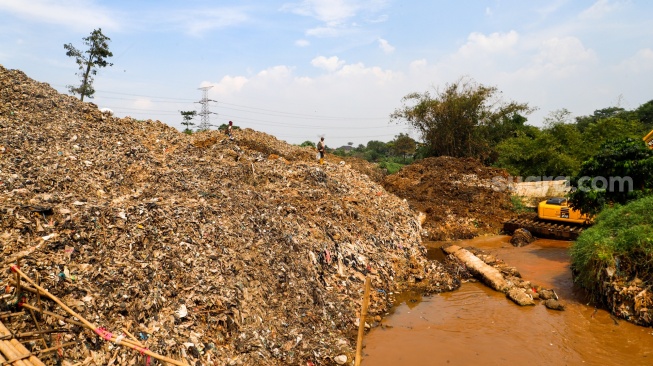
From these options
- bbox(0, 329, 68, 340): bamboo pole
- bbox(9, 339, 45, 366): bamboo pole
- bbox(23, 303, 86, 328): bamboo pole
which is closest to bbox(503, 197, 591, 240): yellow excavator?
bbox(23, 303, 86, 328): bamboo pole

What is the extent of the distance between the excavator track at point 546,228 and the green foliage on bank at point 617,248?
3.84 meters

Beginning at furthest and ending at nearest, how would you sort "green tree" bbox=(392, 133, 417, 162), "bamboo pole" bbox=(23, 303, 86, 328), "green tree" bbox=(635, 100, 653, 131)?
1. "green tree" bbox=(392, 133, 417, 162)
2. "green tree" bbox=(635, 100, 653, 131)
3. "bamboo pole" bbox=(23, 303, 86, 328)

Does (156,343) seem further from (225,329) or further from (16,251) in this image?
(16,251)

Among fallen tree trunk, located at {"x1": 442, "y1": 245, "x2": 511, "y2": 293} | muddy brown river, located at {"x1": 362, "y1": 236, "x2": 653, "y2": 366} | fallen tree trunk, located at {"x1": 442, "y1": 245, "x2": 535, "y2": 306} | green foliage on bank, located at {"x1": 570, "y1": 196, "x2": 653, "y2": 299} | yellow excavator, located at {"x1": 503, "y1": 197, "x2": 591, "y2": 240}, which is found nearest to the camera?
muddy brown river, located at {"x1": 362, "y1": 236, "x2": 653, "y2": 366}

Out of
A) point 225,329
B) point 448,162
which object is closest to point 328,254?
point 225,329

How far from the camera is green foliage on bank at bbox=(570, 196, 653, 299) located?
7.24m

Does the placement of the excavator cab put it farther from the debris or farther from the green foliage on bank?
the green foliage on bank

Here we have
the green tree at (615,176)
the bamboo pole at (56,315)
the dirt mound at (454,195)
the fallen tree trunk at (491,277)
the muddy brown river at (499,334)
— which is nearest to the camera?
the bamboo pole at (56,315)

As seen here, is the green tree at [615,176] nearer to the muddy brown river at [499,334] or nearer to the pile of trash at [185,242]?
the muddy brown river at [499,334]

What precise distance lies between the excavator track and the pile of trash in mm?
4327

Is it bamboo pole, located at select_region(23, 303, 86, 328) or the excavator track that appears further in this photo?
the excavator track

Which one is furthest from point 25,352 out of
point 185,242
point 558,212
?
point 558,212

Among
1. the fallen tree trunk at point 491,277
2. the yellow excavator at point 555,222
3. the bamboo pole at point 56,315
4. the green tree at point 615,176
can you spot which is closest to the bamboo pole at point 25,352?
the bamboo pole at point 56,315

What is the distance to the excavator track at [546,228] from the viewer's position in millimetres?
12867
